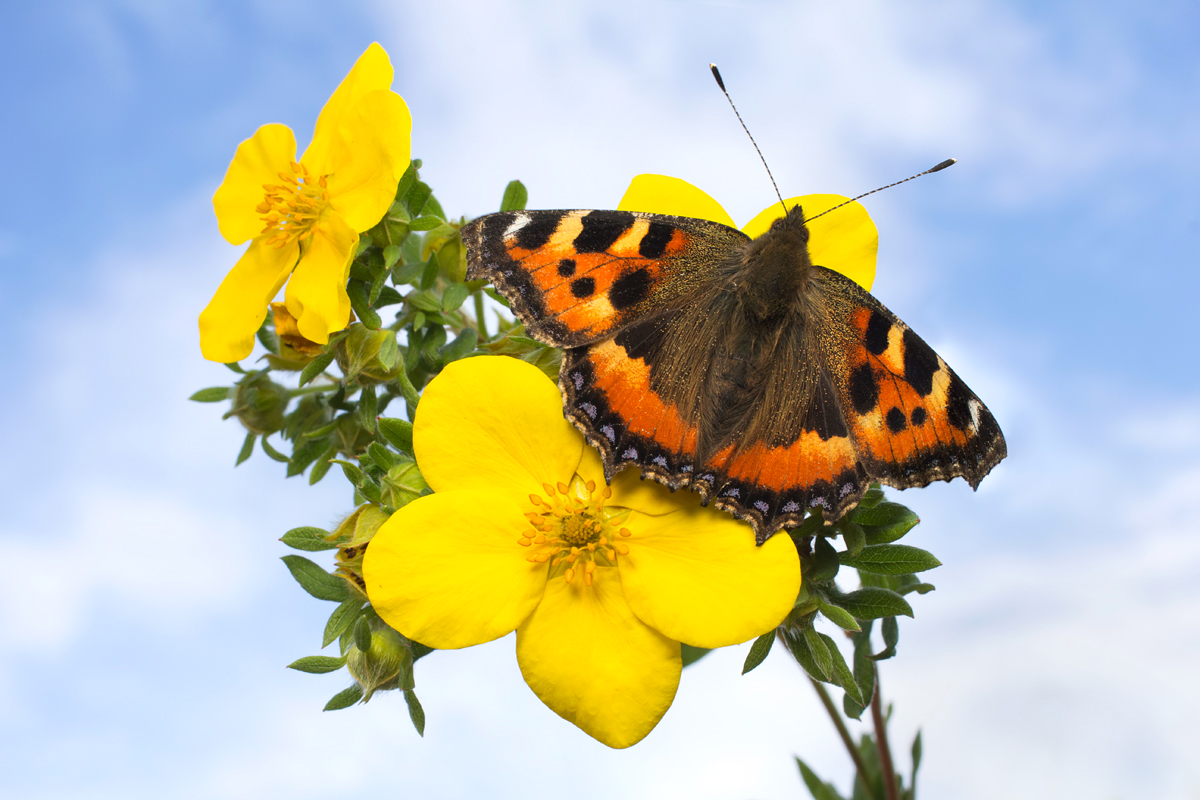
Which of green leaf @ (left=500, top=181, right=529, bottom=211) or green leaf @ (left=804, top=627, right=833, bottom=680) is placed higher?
green leaf @ (left=500, top=181, right=529, bottom=211)

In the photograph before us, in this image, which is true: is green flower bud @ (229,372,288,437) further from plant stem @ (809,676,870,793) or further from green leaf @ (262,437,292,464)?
plant stem @ (809,676,870,793)

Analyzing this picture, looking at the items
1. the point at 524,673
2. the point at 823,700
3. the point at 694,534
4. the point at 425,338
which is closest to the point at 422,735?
the point at 524,673

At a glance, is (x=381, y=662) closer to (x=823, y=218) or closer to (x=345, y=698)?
(x=345, y=698)

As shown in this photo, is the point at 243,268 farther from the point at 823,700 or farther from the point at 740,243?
the point at 823,700

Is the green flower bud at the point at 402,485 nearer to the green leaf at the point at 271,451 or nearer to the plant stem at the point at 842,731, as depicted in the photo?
the green leaf at the point at 271,451

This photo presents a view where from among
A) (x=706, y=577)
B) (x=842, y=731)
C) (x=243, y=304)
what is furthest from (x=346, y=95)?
(x=842, y=731)

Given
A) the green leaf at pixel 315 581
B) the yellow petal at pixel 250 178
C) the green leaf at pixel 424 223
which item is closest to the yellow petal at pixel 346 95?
the yellow petal at pixel 250 178

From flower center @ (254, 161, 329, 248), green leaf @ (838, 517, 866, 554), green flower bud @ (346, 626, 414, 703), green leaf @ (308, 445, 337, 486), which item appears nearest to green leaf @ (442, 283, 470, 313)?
flower center @ (254, 161, 329, 248)
